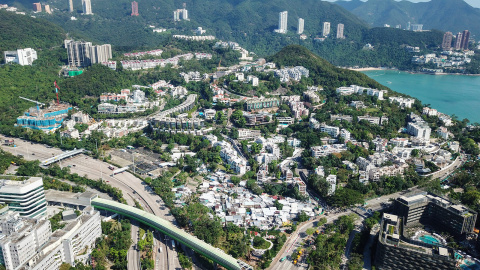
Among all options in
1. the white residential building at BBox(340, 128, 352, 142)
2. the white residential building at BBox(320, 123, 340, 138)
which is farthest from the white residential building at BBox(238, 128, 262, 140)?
the white residential building at BBox(340, 128, 352, 142)

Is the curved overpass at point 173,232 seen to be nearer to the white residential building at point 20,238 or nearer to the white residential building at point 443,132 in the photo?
the white residential building at point 20,238

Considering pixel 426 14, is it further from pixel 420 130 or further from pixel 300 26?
pixel 420 130

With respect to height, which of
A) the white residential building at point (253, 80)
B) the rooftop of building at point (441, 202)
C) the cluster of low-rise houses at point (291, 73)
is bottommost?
the rooftop of building at point (441, 202)

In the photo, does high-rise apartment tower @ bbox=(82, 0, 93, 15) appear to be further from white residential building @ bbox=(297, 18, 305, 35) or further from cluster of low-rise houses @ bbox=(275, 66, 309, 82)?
cluster of low-rise houses @ bbox=(275, 66, 309, 82)

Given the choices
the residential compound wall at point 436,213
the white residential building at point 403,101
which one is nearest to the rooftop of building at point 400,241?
the residential compound wall at point 436,213

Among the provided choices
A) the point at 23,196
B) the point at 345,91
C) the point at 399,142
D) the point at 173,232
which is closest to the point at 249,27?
the point at 345,91

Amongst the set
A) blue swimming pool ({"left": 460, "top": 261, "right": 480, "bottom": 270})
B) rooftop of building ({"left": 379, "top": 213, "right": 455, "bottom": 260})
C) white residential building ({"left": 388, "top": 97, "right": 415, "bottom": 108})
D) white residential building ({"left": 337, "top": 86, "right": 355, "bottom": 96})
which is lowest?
blue swimming pool ({"left": 460, "top": 261, "right": 480, "bottom": 270})

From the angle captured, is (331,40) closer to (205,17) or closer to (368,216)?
(205,17)
